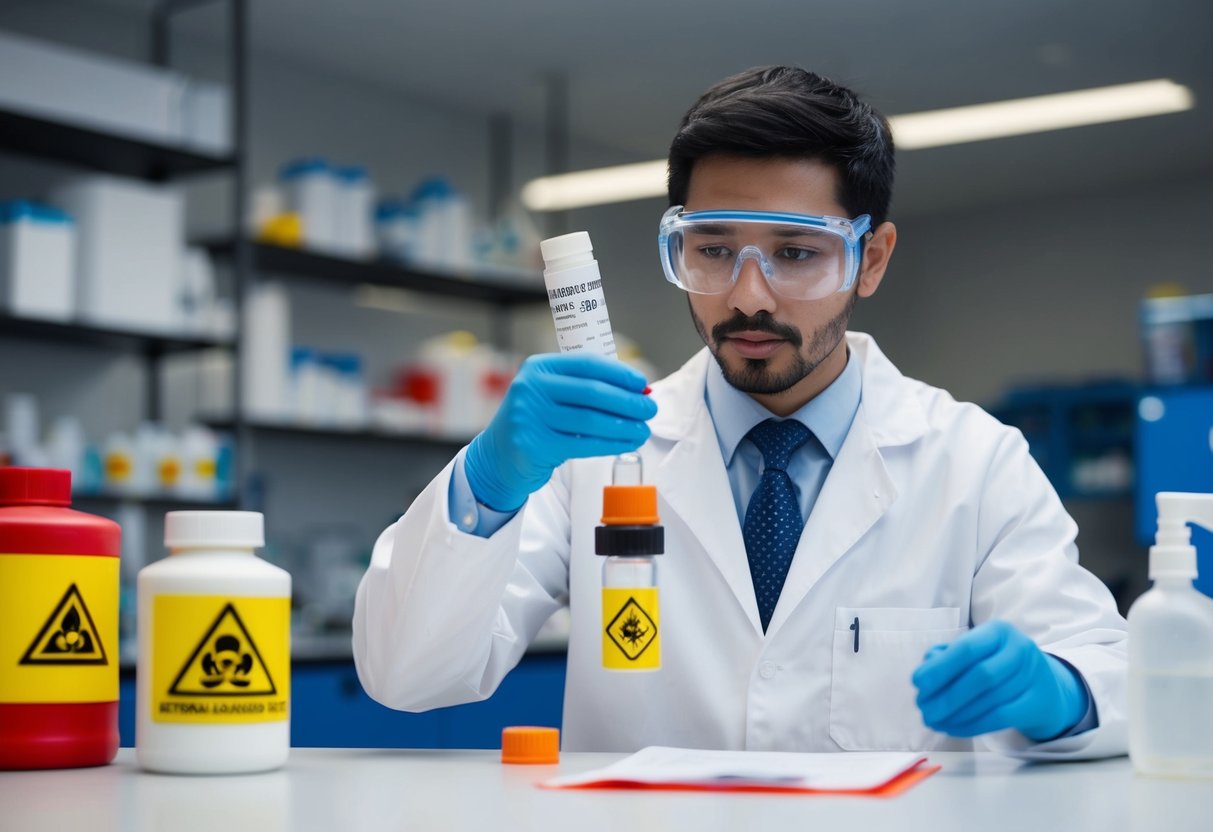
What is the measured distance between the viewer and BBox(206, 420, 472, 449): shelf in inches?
176

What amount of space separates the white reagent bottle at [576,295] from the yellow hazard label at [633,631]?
0.30 meters

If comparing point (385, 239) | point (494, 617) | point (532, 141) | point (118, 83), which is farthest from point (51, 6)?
point (494, 617)

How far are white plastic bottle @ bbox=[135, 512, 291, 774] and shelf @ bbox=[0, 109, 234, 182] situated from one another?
9.47 ft

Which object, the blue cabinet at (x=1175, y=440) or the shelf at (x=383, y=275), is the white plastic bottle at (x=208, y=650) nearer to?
the shelf at (x=383, y=275)

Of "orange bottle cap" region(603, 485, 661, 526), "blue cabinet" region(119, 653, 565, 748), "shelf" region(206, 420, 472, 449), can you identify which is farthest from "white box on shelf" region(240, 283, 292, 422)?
"orange bottle cap" region(603, 485, 661, 526)

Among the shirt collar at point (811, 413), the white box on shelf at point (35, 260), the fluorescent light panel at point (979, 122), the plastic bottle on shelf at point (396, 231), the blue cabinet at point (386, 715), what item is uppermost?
the fluorescent light panel at point (979, 122)

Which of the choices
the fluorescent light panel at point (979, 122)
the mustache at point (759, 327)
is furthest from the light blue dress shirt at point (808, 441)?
the fluorescent light panel at point (979, 122)

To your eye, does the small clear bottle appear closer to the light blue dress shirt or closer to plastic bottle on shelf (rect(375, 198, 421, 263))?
the light blue dress shirt

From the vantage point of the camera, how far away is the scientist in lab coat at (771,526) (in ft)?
5.24

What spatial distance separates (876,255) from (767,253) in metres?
0.42

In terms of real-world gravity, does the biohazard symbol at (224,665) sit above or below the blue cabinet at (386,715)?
above

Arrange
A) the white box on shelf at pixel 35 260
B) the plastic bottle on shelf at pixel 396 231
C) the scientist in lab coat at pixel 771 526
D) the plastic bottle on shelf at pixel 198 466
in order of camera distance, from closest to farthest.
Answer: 1. the scientist in lab coat at pixel 771 526
2. the white box on shelf at pixel 35 260
3. the plastic bottle on shelf at pixel 198 466
4. the plastic bottle on shelf at pixel 396 231

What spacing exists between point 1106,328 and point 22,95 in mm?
5841

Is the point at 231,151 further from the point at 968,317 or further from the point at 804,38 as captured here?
the point at 968,317
